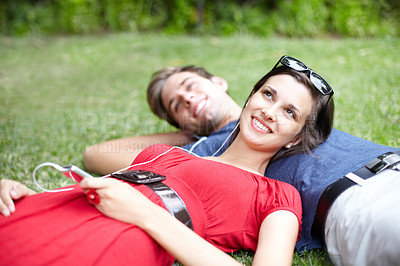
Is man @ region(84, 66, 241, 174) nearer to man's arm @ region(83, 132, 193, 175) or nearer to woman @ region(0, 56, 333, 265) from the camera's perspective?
man's arm @ region(83, 132, 193, 175)

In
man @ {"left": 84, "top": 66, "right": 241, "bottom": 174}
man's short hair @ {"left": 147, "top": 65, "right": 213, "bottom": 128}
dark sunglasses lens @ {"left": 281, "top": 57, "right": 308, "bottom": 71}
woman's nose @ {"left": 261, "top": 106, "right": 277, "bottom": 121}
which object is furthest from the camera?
man's short hair @ {"left": 147, "top": 65, "right": 213, "bottom": 128}

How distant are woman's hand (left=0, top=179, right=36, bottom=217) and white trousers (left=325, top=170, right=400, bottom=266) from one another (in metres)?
1.44

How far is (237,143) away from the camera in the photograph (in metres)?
2.35

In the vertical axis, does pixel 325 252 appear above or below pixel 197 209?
below

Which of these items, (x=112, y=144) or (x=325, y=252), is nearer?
(x=325, y=252)

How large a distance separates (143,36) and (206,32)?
1556 millimetres

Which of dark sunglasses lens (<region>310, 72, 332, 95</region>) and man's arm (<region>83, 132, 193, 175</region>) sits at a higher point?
dark sunglasses lens (<region>310, 72, 332, 95</region>)

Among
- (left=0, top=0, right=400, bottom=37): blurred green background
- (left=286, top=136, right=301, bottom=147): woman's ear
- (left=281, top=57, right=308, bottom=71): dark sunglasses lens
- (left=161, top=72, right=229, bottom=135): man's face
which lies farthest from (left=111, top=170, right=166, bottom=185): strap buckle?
(left=0, top=0, right=400, bottom=37): blurred green background

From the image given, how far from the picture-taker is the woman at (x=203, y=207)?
60.6 inches

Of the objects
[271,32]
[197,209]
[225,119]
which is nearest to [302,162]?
[197,209]

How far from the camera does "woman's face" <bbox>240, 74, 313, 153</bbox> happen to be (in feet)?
7.09

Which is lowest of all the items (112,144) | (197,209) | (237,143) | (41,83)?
(41,83)

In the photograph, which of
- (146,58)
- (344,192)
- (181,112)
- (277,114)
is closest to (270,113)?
(277,114)

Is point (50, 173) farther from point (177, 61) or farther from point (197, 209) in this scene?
point (177, 61)
